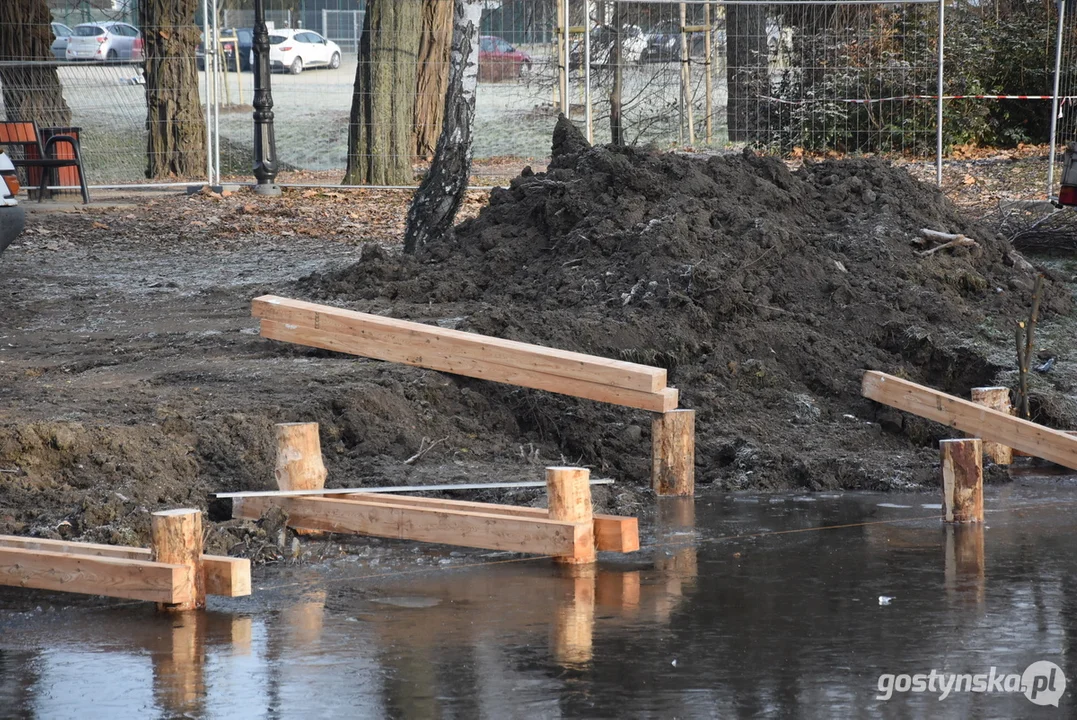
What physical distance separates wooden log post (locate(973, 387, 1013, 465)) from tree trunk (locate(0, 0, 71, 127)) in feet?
53.1

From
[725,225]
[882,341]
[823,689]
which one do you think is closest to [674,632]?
[823,689]

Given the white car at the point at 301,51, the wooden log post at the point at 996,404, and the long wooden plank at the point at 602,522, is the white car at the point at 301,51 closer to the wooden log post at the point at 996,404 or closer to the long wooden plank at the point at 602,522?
the wooden log post at the point at 996,404

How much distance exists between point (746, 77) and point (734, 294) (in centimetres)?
904

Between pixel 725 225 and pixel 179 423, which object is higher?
pixel 725 225

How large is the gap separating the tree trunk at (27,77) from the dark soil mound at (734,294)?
34.3 feet

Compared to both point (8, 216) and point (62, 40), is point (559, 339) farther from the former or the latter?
point (62, 40)

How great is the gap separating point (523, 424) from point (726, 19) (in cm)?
1148

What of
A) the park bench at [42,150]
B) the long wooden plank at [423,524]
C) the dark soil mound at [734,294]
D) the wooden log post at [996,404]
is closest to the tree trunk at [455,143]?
the dark soil mound at [734,294]

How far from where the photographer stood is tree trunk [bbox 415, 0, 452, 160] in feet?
77.6

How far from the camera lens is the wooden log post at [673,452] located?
855cm

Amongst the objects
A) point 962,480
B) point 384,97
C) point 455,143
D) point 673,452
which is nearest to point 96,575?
point 673,452

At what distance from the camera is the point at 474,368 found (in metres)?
8.40

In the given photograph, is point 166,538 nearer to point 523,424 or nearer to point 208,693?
point 208,693

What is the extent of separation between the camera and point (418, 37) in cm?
2295
